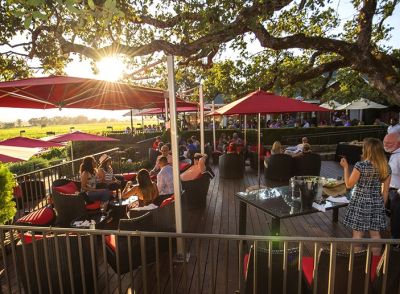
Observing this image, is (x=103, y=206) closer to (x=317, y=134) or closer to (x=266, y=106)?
(x=266, y=106)

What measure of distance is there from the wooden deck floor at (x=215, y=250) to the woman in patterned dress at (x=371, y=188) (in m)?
1.09

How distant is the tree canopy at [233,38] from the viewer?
7.45 meters

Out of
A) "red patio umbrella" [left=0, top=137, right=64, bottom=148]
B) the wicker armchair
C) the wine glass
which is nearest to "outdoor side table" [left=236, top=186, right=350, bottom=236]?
the wine glass

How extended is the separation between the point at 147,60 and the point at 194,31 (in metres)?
3.41

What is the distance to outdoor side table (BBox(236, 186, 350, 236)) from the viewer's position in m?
3.67

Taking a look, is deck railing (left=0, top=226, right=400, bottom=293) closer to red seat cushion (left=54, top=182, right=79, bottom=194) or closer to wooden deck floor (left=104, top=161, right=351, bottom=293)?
wooden deck floor (left=104, top=161, right=351, bottom=293)

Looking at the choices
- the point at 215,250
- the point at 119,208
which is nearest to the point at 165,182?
the point at 119,208

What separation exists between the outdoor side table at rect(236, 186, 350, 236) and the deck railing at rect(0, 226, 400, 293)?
364 millimetres

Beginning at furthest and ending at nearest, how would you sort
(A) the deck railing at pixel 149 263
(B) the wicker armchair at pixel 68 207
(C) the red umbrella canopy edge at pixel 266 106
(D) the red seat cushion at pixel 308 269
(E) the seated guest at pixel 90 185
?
(E) the seated guest at pixel 90 185 → (B) the wicker armchair at pixel 68 207 → (C) the red umbrella canopy edge at pixel 266 106 → (D) the red seat cushion at pixel 308 269 → (A) the deck railing at pixel 149 263

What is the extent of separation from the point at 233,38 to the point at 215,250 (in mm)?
6051

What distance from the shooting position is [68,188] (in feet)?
19.2

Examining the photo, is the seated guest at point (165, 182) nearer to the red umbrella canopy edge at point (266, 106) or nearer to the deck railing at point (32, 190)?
the red umbrella canopy edge at point (266, 106)

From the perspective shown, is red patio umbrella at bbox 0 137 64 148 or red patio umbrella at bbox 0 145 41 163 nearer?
red patio umbrella at bbox 0 145 41 163

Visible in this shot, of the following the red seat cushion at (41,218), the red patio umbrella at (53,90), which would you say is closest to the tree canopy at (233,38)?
the red patio umbrella at (53,90)
